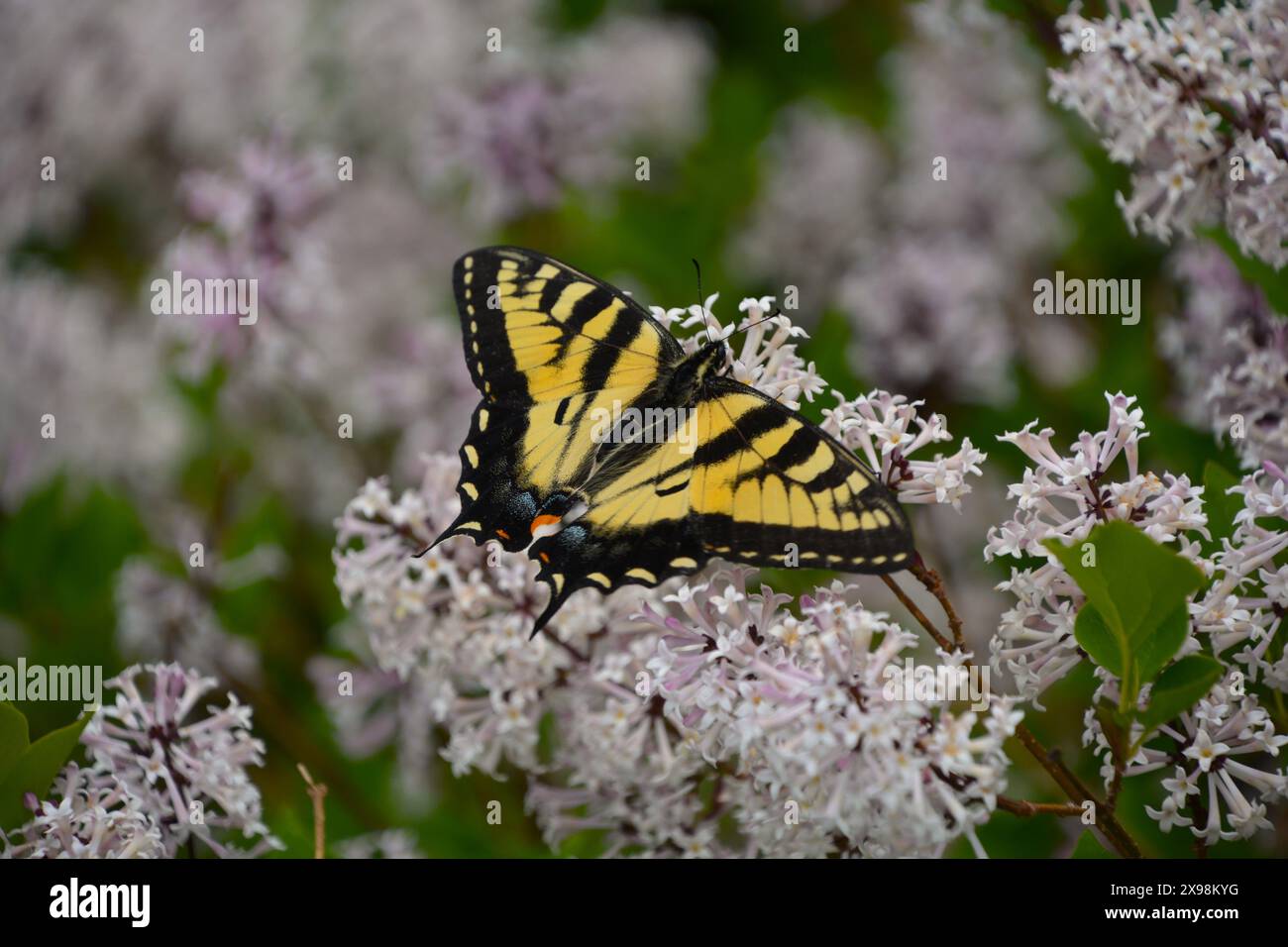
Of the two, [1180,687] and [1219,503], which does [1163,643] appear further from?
[1219,503]

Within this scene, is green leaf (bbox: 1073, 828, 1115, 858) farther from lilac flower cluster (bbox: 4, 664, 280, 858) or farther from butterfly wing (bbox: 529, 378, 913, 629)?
lilac flower cluster (bbox: 4, 664, 280, 858)

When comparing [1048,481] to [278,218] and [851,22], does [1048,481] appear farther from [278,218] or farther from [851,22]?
[851,22]

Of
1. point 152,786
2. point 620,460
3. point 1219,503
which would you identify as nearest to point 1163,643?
point 1219,503

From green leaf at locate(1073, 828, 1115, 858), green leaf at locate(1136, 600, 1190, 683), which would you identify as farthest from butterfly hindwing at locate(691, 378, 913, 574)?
green leaf at locate(1073, 828, 1115, 858)

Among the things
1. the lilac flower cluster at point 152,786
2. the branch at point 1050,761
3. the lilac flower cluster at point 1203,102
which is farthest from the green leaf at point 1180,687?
the lilac flower cluster at point 152,786
